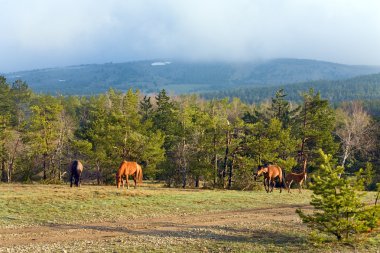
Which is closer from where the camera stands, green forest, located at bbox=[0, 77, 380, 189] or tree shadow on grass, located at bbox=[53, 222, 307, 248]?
tree shadow on grass, located at bbox=[53, 222, 307, 248]

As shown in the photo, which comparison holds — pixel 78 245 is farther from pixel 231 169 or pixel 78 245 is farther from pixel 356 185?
pixel 231 169

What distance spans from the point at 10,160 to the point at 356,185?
4589cm

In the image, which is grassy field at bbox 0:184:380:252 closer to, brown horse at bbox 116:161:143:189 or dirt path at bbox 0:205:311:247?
dirt path at bbox 0:205:311:247

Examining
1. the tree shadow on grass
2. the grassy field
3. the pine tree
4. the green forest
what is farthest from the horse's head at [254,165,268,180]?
the pine tree

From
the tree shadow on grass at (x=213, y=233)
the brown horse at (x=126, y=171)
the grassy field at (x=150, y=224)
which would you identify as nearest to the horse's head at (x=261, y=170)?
the grassy field at (x=150, y=224)

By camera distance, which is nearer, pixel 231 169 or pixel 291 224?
pixel 291 224

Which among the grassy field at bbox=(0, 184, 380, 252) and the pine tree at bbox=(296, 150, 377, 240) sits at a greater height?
the pine tree at bbox=(296, 150, 377, 240)

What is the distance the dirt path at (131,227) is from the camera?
15625 mm

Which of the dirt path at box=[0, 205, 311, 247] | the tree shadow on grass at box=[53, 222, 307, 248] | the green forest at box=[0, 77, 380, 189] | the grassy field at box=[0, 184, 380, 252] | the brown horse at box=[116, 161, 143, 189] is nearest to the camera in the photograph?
the grassy field at box=[0, 184, 380, 252]

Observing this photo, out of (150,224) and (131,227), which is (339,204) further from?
(131,227)

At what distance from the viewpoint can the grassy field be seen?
14844 mm

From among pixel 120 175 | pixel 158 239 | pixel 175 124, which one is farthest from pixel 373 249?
pixel 175 124

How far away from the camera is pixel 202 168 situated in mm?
38625

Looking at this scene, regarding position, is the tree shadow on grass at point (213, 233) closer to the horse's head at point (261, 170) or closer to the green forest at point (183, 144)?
the horse's head at point (261, 170)
